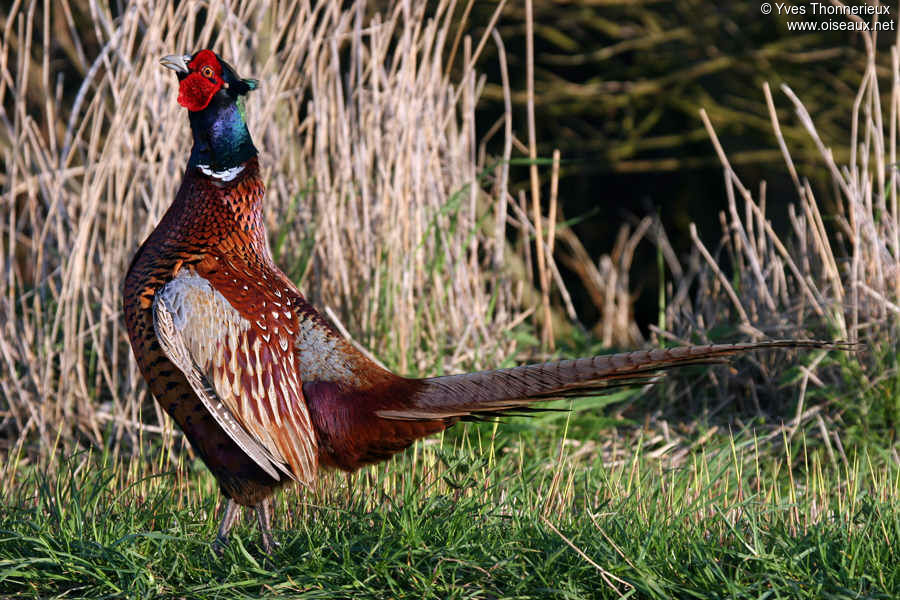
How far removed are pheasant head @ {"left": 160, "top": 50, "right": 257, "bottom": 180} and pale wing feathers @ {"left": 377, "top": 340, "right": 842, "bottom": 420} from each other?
838mm

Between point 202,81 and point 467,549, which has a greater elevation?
point 202,81

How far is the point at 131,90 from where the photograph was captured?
385 cm

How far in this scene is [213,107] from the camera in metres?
2.83

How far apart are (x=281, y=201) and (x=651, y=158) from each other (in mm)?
4022

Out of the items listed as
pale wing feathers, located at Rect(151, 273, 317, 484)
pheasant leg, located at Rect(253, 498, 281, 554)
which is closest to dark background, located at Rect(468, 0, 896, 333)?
pale wing feathers, located at Rect(151, 273, 317, 484)

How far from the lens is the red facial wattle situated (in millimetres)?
2809

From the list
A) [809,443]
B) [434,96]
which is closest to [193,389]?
[434,96]

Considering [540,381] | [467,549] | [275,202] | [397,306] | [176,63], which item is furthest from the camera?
[275,202]

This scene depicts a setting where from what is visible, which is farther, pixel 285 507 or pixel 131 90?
pixel 131 90

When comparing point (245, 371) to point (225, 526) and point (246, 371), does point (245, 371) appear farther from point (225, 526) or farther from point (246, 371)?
point (225, 526)

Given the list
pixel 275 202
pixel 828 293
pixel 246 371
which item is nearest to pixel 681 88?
pixel 828 293

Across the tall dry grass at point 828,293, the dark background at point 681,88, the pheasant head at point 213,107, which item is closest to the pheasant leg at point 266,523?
the pheasant head at point 213,107

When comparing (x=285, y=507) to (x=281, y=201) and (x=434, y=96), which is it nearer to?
(x=281, y=201)

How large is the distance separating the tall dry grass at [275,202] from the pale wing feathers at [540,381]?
1.35m
